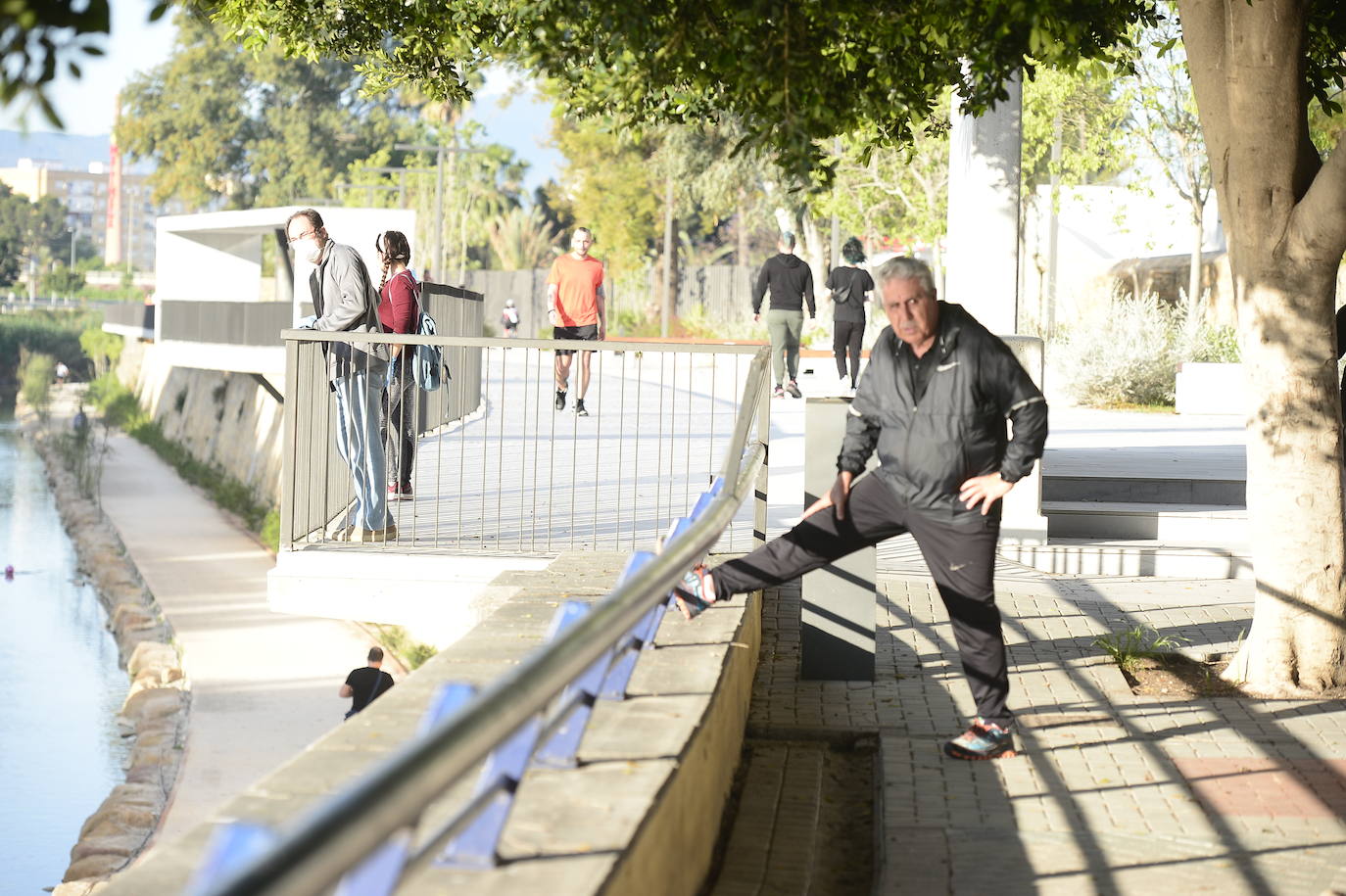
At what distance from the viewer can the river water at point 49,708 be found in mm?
28859

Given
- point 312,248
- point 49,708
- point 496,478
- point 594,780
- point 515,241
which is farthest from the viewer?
point 515,241

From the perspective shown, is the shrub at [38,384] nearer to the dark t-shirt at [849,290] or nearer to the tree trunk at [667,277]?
the tree trunk at [667,277]

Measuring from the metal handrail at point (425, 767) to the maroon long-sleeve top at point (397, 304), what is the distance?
713 centimetres

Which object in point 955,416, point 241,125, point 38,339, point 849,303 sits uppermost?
point 241,125

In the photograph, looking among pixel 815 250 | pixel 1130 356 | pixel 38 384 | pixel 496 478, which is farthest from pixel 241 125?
pixel 496 478

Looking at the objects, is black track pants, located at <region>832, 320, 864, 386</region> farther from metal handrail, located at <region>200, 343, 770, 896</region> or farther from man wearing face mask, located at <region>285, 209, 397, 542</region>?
metal handrail, located at <region>200, 343, 770, 896</region>

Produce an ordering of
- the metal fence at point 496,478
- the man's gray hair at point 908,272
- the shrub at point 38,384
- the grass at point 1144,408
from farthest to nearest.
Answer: the shrub at point 38,384, the grass at point 1144,408, the metal fence at point 496,478, the man's gray hair at point 908,272

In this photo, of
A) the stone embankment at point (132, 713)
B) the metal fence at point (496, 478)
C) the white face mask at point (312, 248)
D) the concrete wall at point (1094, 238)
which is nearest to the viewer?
the metal fence at point (496, 478)

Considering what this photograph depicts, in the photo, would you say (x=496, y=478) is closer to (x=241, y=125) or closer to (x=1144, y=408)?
(x=1144, y=408)

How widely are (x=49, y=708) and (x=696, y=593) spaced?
33.5m

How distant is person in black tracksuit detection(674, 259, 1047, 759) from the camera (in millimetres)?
5844

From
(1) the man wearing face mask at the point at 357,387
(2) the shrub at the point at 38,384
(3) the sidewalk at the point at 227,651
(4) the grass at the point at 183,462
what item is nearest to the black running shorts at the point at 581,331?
(1) the man wearing face mask at the point at 357,387

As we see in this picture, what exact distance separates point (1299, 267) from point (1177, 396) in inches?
632

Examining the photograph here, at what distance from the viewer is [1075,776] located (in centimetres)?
603
